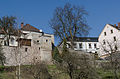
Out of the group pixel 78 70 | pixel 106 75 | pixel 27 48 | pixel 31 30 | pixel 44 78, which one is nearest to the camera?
pixel 78 70

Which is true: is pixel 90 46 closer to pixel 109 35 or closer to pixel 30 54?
pixel 109 35

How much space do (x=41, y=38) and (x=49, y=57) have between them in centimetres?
488

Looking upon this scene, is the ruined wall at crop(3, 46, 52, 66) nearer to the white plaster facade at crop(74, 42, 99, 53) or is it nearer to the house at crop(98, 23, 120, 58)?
the house at crop(98, 23, 120, 58)

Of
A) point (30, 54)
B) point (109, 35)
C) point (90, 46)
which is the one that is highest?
point (109, 35)

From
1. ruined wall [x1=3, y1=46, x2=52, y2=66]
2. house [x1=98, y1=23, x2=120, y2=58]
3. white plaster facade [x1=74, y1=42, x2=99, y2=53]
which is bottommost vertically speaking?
ruined wall [x1=3, y1=46, x2=52, y2=66]

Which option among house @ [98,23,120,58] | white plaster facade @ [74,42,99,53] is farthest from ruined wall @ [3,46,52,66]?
white plaster facade @ [74,42,99,53]

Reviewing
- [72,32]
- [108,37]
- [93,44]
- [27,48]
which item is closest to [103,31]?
[108,37]

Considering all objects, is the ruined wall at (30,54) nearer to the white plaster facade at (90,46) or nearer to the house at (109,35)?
the house at (109,35)

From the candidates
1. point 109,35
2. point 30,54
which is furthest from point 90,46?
point 30,54

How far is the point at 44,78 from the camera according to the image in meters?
21.4

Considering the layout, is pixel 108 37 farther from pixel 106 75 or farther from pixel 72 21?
pixel 106 75

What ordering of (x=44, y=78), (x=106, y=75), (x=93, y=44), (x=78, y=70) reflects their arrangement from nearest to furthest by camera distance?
(x=78, y=70), (x=44, y=78), (x=106, y=75), (x=93, y=44)

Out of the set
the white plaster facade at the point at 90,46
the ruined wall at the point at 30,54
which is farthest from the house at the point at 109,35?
the ruined wall at the point at 30,54

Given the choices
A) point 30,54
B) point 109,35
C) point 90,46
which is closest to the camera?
point 30,54
